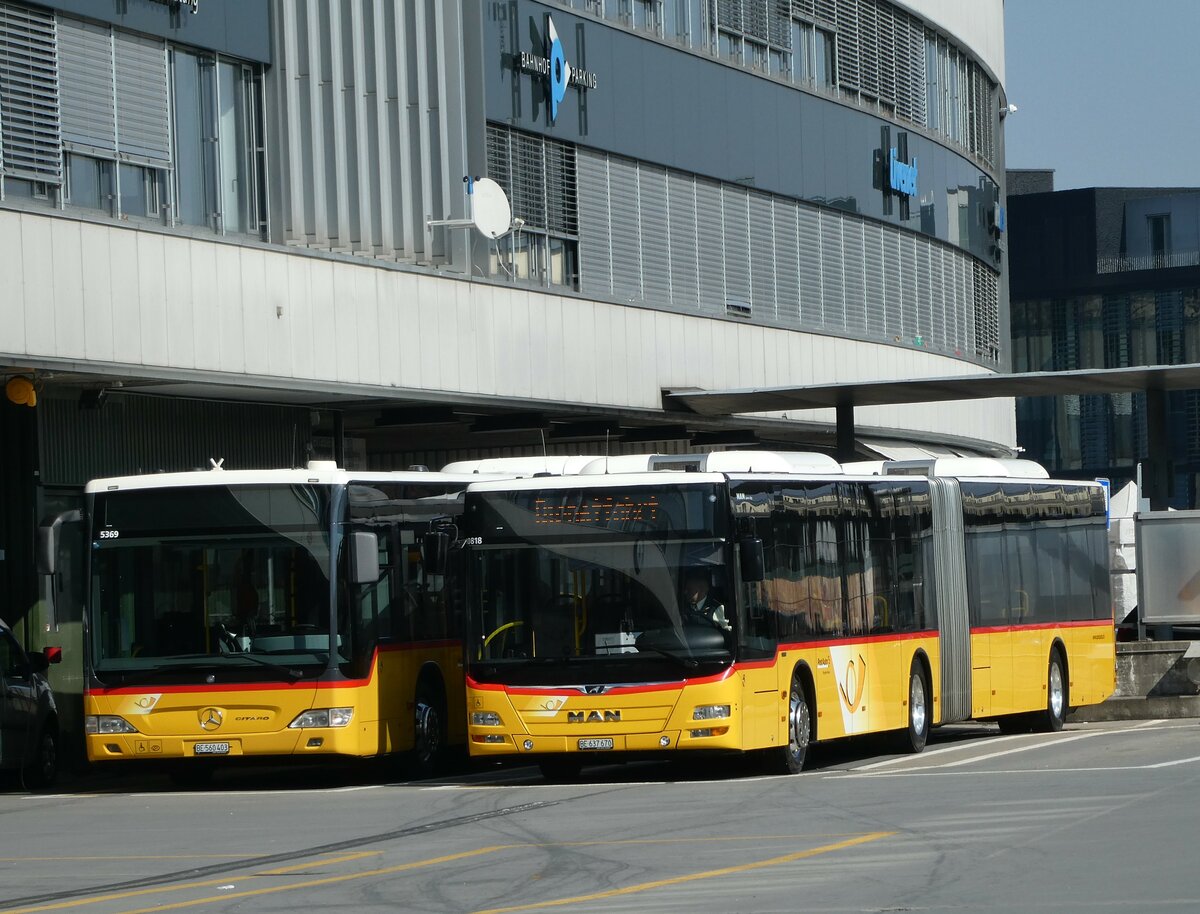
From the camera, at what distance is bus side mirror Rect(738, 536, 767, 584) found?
1786 centimetres

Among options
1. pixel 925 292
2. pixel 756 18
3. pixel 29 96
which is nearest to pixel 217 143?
pixel 29 96

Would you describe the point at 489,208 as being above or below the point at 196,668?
above

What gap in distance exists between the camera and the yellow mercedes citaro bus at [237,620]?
61.7 feet

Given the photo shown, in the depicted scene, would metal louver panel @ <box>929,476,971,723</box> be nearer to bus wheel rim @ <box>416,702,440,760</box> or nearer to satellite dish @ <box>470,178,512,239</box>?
bus wheel rim @ <box>416,702,440,760</box>

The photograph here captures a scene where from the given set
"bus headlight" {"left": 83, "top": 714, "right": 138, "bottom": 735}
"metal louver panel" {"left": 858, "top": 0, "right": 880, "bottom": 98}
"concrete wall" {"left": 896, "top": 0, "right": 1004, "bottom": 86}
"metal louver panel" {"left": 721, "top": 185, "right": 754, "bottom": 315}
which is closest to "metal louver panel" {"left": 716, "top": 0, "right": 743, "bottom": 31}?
"metal louver panel" {"left": 721, "top": 185, "right": 754, "bottom": 315}

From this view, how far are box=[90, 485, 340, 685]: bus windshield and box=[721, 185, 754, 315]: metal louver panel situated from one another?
16.9m

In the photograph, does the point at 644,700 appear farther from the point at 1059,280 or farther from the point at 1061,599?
the point at 1059,280

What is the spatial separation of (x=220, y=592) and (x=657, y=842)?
7.01 metres

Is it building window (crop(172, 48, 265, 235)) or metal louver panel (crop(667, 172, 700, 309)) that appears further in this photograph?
metal louver panel (crop(667, 172, 700, 309))

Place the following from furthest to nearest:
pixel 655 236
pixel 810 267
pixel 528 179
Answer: pixel 810 267
pixel 655 236
pixel 528 179

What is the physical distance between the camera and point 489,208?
95.0 feet

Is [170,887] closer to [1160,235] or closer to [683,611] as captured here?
[683,611]

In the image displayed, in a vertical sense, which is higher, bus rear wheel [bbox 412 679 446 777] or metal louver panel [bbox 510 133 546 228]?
metal louver panel [bbox 510 133 546 228]

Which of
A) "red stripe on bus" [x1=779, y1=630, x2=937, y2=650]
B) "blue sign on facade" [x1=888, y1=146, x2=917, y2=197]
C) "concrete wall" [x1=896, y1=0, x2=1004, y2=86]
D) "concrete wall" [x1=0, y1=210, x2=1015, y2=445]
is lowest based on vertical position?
"red stripe on bus" [x1=779, y1=630, x2=937, y2=650]
